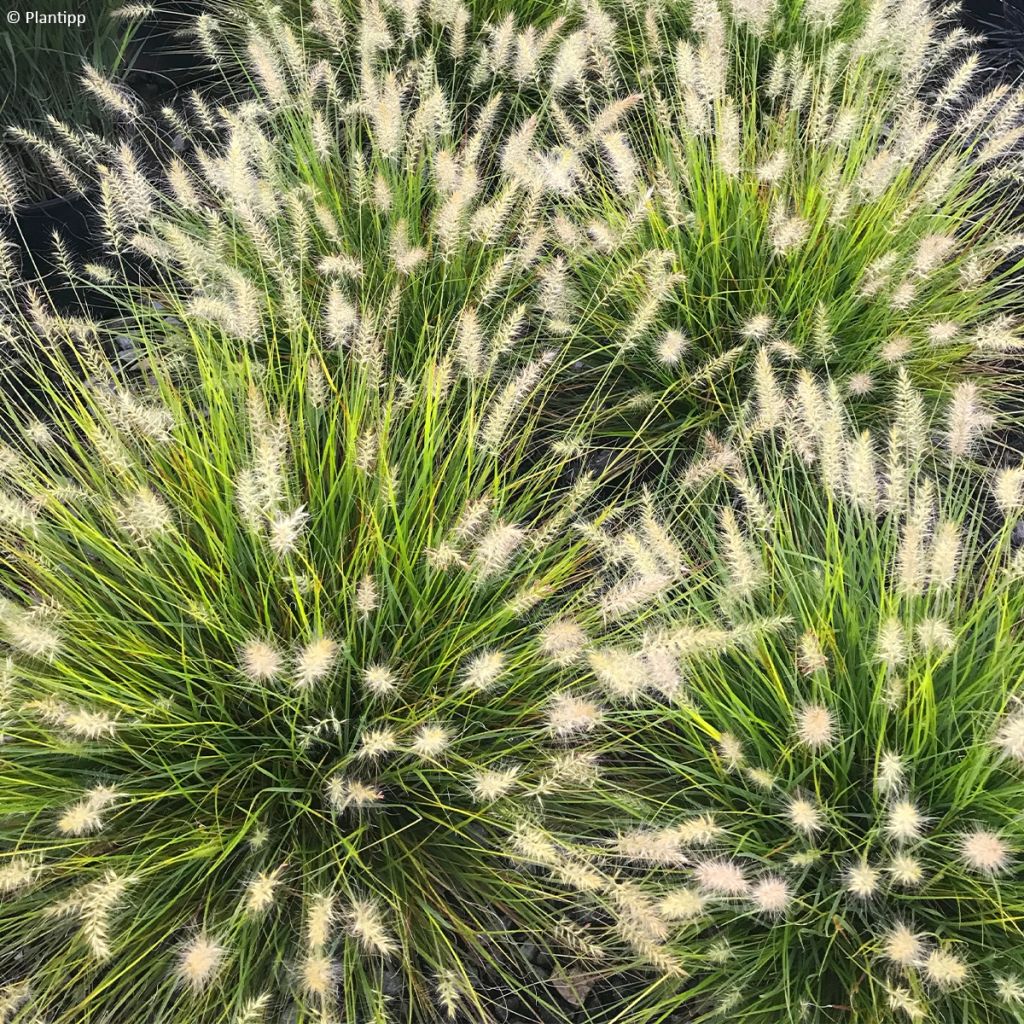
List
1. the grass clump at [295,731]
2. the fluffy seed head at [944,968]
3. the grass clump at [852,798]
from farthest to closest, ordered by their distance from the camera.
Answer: the grass clump at [295,731]
the grass clump at [852,798]
the fluffy seed head at [944,968]

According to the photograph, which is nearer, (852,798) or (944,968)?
(944,968)

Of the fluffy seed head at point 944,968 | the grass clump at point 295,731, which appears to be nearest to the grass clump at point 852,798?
the fluffy seed head at point 944,968

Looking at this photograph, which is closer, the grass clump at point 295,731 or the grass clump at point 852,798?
the grass clump at point 852,798

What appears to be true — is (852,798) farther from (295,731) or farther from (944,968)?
(295,731)

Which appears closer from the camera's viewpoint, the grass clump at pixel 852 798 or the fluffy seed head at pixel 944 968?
the fluffy seed head at pixel 944 968

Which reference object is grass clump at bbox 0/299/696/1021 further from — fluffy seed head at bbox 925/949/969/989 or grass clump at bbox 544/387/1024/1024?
fluffy seed head at bbox 925/949/969/989

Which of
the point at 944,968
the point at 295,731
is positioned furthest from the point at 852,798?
the point at 295,731

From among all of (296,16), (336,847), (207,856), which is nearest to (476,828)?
(336,847)

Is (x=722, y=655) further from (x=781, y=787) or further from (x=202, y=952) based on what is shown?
(x=202, y=952)

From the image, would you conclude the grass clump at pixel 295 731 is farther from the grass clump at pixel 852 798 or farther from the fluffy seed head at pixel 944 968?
the fluffy seed head at pixel 944 968

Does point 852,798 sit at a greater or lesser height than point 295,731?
lesser

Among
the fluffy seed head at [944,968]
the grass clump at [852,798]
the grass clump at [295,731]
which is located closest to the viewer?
the fluffy seed head at [944,968]
